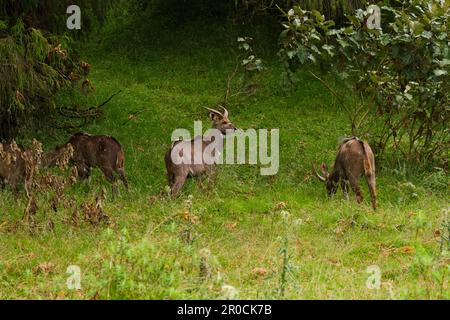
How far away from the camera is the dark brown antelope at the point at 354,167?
11508mm

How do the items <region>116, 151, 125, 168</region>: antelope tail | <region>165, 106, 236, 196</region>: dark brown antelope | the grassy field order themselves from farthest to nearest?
<region>116, 151, 125, 168</region>: antelope tail < <region>165, 106, 236, 196</region>: dark brown antelope < the grassy field

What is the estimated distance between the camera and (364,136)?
14078mm

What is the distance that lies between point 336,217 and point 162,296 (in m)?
4.89

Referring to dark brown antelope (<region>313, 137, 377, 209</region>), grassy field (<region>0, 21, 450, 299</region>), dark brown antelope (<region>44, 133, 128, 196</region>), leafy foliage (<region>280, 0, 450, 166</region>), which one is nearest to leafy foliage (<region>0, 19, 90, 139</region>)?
dark brown antelope (<region>44, 133, 128, 196</region>)

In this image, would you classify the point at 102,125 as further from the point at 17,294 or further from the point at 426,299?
the point at 426,299

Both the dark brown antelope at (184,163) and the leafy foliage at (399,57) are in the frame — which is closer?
the dark brown antelope at (184,163)

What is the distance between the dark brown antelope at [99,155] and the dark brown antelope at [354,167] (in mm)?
3349

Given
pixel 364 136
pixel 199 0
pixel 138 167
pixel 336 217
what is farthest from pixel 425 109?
pixel 199 0

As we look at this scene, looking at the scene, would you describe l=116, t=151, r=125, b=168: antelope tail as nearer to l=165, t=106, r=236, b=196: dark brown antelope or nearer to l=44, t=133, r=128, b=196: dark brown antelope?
l=44, t=133, r=128, b=196: dark brown antelope

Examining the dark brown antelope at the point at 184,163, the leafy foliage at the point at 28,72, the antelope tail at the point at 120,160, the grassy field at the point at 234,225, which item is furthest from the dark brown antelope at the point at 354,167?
the leafy foliage at the point at 28,72

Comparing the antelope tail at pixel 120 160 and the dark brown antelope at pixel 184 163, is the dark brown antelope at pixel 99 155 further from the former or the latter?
the dark brown antelope at pixel 184 163

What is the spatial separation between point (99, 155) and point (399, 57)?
16.6 feet

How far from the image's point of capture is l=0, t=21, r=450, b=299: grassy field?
6.45 meters

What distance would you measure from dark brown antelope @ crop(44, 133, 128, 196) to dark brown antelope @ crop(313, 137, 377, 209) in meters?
3.35
